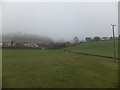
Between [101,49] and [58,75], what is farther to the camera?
[101,49]

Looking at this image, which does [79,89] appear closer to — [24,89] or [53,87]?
[53,87]

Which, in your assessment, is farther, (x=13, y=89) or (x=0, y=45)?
(x=0, y=45)

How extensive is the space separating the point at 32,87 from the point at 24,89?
600 millimetres

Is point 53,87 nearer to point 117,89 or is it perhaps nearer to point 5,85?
point 5,85

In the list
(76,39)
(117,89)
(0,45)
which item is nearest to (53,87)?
(117,89)

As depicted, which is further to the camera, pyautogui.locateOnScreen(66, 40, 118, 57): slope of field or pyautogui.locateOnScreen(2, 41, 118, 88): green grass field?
pyautogui.locateOnScreen(66, 40, 118, 57): slope of field

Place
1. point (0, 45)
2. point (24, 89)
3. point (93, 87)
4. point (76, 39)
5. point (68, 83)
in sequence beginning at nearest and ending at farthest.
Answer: point (24, 89), point (93, 87), point (68, 83), point (0, 45), point (76, 39)

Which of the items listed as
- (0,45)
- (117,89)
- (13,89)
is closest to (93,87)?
(117,89)

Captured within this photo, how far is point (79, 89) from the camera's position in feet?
33.4

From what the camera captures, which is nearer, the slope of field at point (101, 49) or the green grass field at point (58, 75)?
the green grass field at point (58, 75)

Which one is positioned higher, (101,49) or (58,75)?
(101,49)

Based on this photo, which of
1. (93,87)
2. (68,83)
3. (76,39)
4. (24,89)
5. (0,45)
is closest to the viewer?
(24,89)

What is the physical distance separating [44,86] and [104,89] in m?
3.36

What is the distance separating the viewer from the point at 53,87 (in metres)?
10.6
